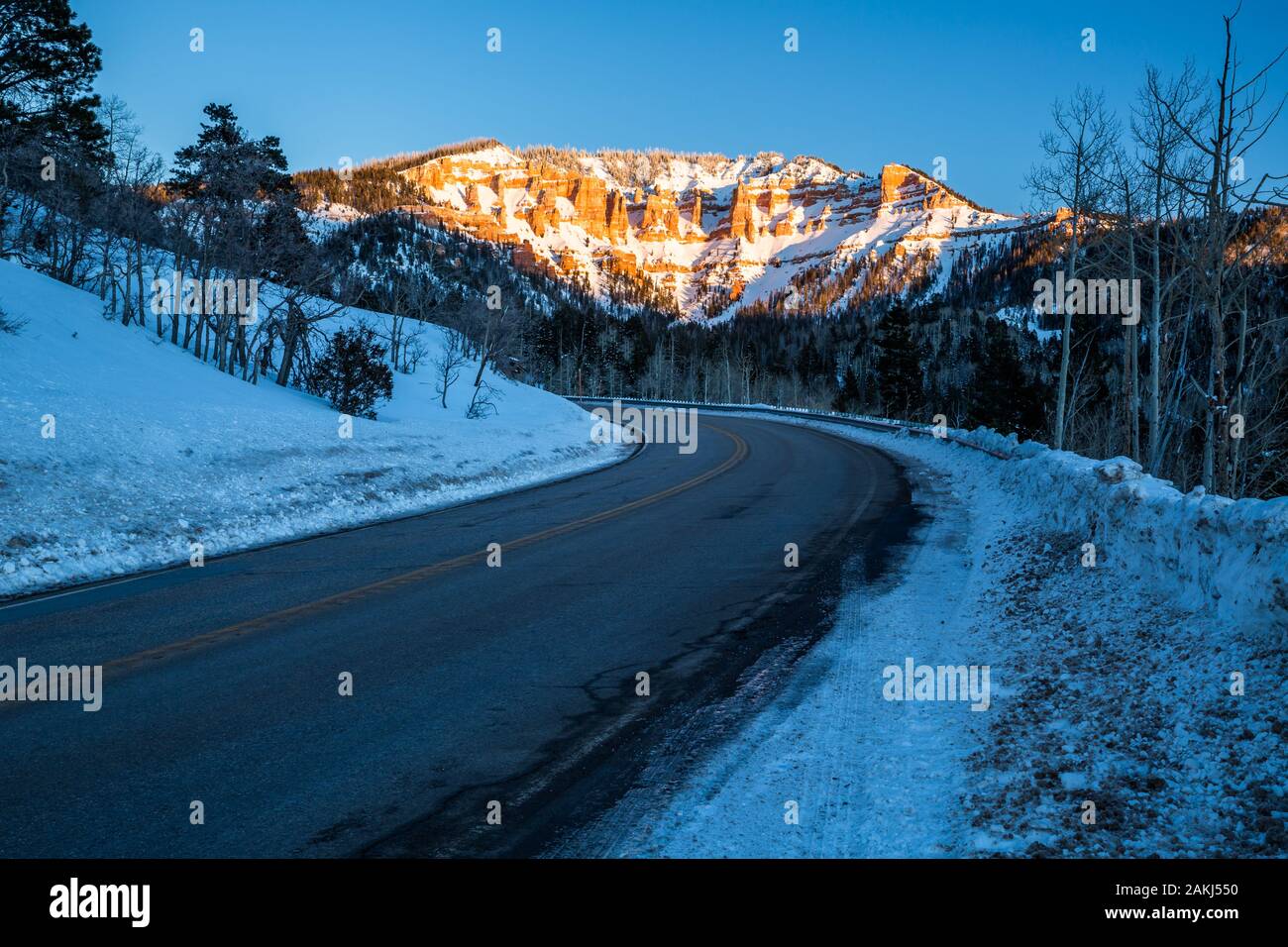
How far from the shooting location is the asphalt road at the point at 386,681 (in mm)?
3637

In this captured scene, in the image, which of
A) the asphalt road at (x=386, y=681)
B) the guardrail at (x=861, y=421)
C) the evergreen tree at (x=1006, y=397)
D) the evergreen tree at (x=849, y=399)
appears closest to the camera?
the asphalt road at (x=386, y=681)

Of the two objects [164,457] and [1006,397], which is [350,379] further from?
[1006,397]

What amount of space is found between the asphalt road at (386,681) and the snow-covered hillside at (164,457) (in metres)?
1.48

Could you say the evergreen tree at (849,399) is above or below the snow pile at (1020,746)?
above

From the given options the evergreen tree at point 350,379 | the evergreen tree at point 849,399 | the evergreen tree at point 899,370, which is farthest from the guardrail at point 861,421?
the evergreen tree at point 350,379

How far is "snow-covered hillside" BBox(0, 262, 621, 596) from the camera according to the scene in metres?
9.92

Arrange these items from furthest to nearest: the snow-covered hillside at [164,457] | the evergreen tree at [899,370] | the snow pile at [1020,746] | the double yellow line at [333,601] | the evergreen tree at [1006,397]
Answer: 1. the evergreen tree at [899,370]
2. the evergreen tree at [1006,397]
3. the snow-covered hillside at [164,457]
4. the double yellow line at [333,601]
5. the snow pile at [1020,746]

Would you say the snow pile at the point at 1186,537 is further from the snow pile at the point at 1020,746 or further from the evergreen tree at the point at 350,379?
the evergreen tree at the point at 350,379

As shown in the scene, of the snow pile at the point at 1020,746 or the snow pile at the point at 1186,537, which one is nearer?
the snow pile at the point at 1020,746

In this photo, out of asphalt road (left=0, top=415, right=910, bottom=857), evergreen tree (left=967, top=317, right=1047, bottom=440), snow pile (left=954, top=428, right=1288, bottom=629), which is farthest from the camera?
evergreen tree (left=967, top=317, right=1047, bottom=440)

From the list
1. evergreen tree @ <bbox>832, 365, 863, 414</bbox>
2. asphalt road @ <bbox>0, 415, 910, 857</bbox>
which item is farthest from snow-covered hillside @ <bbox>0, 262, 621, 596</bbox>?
evergreen tree @ <bbox>832, 365, 863, 414</bbox>

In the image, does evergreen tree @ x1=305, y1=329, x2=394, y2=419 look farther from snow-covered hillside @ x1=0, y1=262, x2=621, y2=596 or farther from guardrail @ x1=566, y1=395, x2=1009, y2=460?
guardrail @ x1=566, y1=395, x2=1009, y2=460

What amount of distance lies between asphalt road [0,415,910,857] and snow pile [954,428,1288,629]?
2560 millimetres

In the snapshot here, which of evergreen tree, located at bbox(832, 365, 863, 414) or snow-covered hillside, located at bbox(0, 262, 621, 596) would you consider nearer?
snow-covered hillside, located at bbox(0, 262, 621, 596)
